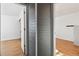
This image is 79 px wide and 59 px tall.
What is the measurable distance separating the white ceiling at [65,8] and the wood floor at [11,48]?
0.70 m

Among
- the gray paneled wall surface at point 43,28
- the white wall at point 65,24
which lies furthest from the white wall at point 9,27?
the white wall at point 65,24

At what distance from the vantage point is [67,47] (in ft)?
4.70

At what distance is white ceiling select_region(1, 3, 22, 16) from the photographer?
1401 millimetres

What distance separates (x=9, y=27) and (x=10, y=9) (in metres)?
0.26

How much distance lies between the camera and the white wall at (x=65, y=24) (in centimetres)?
140

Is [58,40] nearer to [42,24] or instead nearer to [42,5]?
[42,24]

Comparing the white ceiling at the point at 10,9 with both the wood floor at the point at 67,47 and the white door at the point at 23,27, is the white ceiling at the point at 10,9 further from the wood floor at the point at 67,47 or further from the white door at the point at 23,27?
the wood floor at the point at 67,47

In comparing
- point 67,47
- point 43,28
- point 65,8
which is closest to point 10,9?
point 43,28

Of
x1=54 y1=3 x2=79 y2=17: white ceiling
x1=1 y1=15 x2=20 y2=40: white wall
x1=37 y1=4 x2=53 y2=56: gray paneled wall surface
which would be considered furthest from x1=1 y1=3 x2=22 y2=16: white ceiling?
x1=54 y1=3 x2=79 y2=17: white ceiling

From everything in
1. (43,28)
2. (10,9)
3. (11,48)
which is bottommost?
(11,48)

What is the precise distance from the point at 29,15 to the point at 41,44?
0.47 meters

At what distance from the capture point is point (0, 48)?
143cm

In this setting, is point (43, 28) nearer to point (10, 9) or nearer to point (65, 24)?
point (65, 24)

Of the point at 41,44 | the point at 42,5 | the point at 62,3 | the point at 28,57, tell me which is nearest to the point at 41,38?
the point at 41,44
